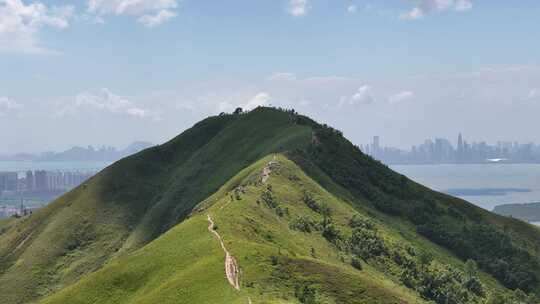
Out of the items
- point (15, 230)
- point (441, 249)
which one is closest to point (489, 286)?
point (441, 249)

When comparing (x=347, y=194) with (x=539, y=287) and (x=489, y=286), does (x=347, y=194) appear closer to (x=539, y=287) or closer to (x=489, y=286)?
(x=489, y=286)

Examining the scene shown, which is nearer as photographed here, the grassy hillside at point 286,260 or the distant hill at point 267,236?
the grassy hillside at point 286,260

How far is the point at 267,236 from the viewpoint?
7838 centimetres

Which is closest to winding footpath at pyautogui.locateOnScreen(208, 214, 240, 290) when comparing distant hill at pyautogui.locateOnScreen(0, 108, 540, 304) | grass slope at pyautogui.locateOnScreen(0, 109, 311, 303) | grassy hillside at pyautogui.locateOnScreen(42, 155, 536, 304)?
distant hill at pyautogui.locateOnScreen(0, 108, 540, 304)

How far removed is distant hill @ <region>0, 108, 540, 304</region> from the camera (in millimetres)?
62844

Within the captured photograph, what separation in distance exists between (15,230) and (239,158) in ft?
221

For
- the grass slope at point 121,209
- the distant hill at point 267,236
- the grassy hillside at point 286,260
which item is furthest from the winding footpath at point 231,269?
the grass slope at point 121,209

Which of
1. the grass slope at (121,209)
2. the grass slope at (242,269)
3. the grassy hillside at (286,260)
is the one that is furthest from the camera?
the grass slope at (121,209)

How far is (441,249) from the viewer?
128 metres

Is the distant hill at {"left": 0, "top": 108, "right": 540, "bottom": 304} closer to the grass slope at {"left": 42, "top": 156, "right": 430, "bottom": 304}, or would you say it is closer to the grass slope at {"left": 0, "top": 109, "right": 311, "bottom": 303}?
the grass slope at {"left": 42, "top": 156, "right": 430, "bottom": 304}

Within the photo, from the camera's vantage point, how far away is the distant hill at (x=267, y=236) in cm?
6284

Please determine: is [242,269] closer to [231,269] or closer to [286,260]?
[231,269]

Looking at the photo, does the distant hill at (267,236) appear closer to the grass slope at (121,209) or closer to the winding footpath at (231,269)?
the winding footpath at (231,269)

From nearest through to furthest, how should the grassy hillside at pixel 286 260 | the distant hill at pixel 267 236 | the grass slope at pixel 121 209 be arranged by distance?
the grassy hillside at pixel 286 260 → the distant hill at pixel 267 236 → the grass slope at pixel 121 209
